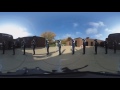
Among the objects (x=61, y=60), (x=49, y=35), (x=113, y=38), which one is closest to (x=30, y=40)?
(x=49, y=35)

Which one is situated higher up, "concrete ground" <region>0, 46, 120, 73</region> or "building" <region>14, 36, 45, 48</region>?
"building" <region>14, 36, 45, 48</region>

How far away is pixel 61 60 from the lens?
3613 mm

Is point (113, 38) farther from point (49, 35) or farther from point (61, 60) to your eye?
point (49, 35)

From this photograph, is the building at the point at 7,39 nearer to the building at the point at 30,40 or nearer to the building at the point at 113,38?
the building at the point at 30,40

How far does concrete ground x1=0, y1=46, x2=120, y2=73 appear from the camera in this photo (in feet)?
11.7

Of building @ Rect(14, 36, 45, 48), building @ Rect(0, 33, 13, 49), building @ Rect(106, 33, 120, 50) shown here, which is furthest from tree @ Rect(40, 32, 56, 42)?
building @ Rect(106, 33, 120, 50)

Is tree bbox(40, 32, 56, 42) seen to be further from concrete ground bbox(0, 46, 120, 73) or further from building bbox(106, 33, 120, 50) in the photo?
building bbox(106, 33, 120, 50)

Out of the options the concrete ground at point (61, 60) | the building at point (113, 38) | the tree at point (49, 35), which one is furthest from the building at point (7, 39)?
the building at point (113, 38)
